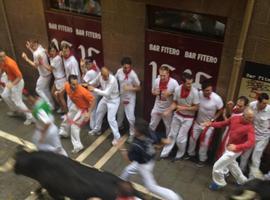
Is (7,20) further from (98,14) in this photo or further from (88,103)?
(88,103)

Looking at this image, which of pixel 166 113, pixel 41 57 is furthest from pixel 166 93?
pixel 41 57

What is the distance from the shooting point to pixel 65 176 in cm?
517

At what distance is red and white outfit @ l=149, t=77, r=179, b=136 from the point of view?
270 inches

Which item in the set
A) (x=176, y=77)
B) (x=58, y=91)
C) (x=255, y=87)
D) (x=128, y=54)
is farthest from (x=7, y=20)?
(x=255, y=87)

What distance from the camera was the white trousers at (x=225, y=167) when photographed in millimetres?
6078

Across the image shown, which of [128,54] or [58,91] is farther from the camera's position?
[58,91]

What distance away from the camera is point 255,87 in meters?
6.34

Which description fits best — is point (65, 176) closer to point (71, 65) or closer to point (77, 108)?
point (77, 108)

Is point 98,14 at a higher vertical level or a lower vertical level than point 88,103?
higher

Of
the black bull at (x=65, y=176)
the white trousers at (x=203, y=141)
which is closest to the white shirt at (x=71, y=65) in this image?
the black bull at (x=65, y=176)

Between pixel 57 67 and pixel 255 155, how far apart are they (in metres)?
4.53

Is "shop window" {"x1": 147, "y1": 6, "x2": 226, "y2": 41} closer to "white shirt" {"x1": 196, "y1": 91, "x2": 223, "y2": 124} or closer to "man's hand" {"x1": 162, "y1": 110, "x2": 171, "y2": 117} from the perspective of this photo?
"white shirt" {"x1": 196, "y1": 91, "x2": 223, "y2": 124}

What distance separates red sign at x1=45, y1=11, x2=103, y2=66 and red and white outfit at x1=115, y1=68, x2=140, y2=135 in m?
0.87

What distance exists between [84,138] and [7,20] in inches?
137
